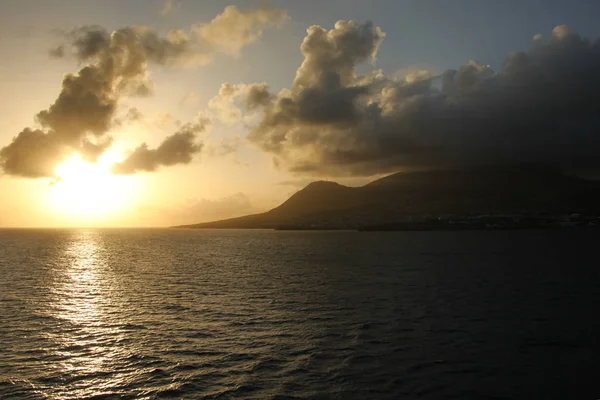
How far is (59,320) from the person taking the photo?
50.4 meters

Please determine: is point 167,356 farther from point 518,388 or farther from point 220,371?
point 518,388

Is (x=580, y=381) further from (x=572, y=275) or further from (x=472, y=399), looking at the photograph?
(x=572, y=275)

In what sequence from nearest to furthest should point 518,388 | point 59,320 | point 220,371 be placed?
point 518,388, point 220,371, point 59,320

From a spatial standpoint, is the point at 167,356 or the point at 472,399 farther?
the point at 167,356

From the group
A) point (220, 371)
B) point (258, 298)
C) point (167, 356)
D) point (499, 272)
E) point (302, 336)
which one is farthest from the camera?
point (499, 272)

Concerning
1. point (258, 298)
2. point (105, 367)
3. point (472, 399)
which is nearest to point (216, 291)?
point (258, 298)

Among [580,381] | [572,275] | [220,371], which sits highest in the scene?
[220,371]

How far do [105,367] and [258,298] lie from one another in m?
31.6

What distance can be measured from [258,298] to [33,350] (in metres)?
31.8

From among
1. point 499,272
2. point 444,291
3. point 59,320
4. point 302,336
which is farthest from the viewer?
point 499,272

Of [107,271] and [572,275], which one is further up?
[107,271]

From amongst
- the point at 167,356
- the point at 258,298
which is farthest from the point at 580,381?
the point at 258,298

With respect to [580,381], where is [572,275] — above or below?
below

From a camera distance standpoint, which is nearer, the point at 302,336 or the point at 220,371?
the point at 220,371
